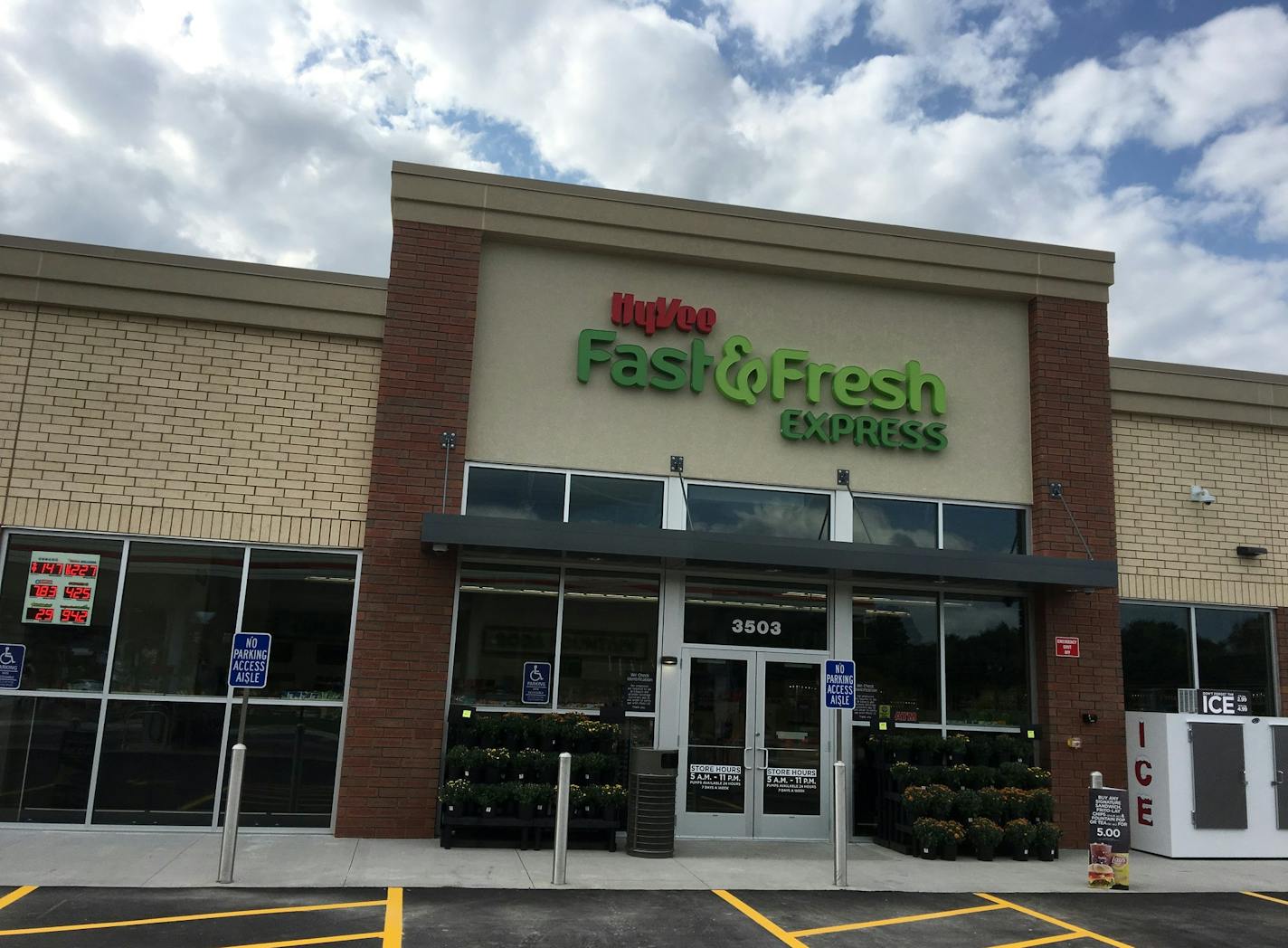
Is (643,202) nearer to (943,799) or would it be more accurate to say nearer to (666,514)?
(666,514)

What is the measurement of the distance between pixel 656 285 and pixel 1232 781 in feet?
32.7

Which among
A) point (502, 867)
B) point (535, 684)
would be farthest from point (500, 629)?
point (502, 867)

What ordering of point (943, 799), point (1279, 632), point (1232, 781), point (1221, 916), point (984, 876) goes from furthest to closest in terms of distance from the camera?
point (1279, 632), point (1232, 781), point (943, 799), point (984, 876), point (1221, 916)

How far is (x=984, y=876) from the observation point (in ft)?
37.9

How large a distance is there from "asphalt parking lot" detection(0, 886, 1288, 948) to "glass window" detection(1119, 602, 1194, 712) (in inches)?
182

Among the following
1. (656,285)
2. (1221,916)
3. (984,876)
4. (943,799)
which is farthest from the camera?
(656,285)

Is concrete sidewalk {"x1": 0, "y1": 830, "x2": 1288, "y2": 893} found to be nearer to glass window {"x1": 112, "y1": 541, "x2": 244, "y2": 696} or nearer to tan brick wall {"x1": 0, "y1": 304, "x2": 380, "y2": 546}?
glass window {"x1": 112, "y1": 541, "x2": 244, "y2": 696}

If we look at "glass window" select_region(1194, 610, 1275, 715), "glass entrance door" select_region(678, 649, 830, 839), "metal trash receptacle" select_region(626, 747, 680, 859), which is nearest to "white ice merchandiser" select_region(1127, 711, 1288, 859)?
"glass window" select_region(1194, 610, 1275, 715)

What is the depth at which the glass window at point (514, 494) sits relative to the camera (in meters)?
13.5

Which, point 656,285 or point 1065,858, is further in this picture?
point 656,285

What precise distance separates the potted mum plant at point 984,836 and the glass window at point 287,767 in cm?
770

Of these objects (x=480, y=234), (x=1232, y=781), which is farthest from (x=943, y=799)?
(x=480, y=234)

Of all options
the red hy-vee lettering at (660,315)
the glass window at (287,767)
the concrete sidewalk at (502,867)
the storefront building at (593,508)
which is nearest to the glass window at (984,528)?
the storefront building at (593,508)

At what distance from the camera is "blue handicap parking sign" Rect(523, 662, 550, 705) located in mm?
13008
